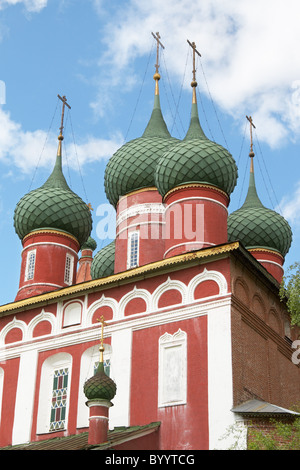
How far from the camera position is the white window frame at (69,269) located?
2038cm

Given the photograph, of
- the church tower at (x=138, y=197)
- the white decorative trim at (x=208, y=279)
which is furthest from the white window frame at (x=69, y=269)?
the white decorative trim at (x=208, y=279)

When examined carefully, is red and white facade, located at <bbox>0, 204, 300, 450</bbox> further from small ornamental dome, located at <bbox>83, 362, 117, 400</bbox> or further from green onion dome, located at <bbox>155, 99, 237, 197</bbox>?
small ornamental dome, located at <bbox>83, 362, 117, 400</bbox>

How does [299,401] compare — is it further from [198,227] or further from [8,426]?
[8,426]

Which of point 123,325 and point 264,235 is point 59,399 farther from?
point 264,235

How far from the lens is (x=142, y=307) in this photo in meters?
16.2

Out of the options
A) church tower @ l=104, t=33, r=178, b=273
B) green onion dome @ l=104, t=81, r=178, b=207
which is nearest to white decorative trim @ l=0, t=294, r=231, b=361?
church tower @ l=104, t=33, r=178, b=273

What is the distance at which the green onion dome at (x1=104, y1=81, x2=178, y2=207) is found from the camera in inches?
803

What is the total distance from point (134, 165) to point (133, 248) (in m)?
2.52

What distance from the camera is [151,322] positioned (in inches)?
626

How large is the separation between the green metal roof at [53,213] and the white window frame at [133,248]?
206 cm

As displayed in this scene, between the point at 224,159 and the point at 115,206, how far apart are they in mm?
3732
